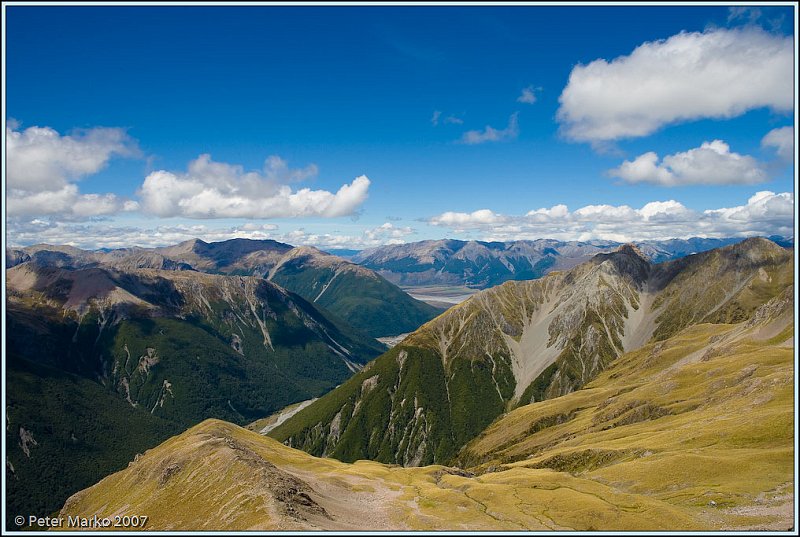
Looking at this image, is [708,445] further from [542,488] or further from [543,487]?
[542,488]

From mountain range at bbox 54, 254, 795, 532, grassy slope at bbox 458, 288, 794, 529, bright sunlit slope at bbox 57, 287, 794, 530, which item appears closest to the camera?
mountain range at bbox 54, 254, 795, 532

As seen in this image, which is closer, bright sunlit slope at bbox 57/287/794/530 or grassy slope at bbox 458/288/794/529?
bright sunlit slope at bbox 57/287/794/530

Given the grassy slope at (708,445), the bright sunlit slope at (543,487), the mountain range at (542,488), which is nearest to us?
the mountain range at (542,488)

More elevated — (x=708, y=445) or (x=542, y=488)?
(x=708, y=445)

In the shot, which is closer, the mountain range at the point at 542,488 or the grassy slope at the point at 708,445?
the mountain range at the point at 542,488

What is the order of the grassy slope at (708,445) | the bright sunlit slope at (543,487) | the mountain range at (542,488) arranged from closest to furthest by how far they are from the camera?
the mountain range at (542,488) → the bright sunlit slope at (543,487) → the grassy slope at (708,445)

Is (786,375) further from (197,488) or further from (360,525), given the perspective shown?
(197,488)

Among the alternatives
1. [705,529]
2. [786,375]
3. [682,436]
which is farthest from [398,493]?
[786,375]

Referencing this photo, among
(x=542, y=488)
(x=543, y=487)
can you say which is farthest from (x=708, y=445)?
(x=542, y=488)

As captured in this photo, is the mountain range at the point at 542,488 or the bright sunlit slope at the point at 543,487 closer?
the mountain range at the point at 542,488

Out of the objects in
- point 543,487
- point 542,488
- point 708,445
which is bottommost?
point 543,487

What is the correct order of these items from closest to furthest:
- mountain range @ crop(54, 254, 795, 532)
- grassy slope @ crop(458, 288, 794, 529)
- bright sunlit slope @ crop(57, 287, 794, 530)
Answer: mountain range @ crop(54, 254, 795, 532), bright sunlit slope @ crop(57, 287, 794, 530), grassy slope @ crop(458, 288, 794, 529)
